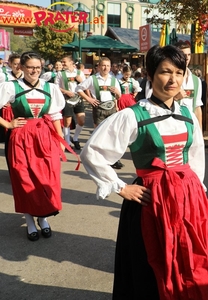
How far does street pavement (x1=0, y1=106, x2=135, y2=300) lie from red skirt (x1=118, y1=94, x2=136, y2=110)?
288cm

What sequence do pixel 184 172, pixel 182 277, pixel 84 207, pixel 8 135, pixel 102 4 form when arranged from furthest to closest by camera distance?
pixel 102 4, pixel 84 207, pixel 8 135, pixel 184 172, pixel 182 277

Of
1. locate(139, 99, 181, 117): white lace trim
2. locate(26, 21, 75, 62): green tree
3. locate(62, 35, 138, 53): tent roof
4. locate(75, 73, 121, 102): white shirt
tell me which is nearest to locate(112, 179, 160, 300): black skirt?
locate(139, 99, 181, 117): white lace trim

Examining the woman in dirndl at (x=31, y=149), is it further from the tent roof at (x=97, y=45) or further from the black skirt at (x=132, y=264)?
the tent roof at (x=97, y=45)

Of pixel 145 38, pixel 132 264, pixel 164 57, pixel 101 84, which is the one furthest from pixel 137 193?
pixel 145 38

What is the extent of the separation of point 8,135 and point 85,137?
488cm

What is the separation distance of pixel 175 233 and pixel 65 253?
1.64 meters

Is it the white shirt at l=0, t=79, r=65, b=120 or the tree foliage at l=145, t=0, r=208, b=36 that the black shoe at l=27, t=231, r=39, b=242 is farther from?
the tree foliage at l=145, t=0, r=208, b=36

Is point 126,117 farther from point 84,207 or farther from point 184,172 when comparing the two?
point 84,207

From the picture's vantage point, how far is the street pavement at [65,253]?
2787mm

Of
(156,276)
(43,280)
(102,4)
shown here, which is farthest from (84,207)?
(102,4)

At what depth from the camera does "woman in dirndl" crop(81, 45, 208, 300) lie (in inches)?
74.2

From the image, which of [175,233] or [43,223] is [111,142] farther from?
[43,223]

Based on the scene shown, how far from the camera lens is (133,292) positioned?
6.77 ft

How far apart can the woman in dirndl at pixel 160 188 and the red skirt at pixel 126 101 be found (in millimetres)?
5371
